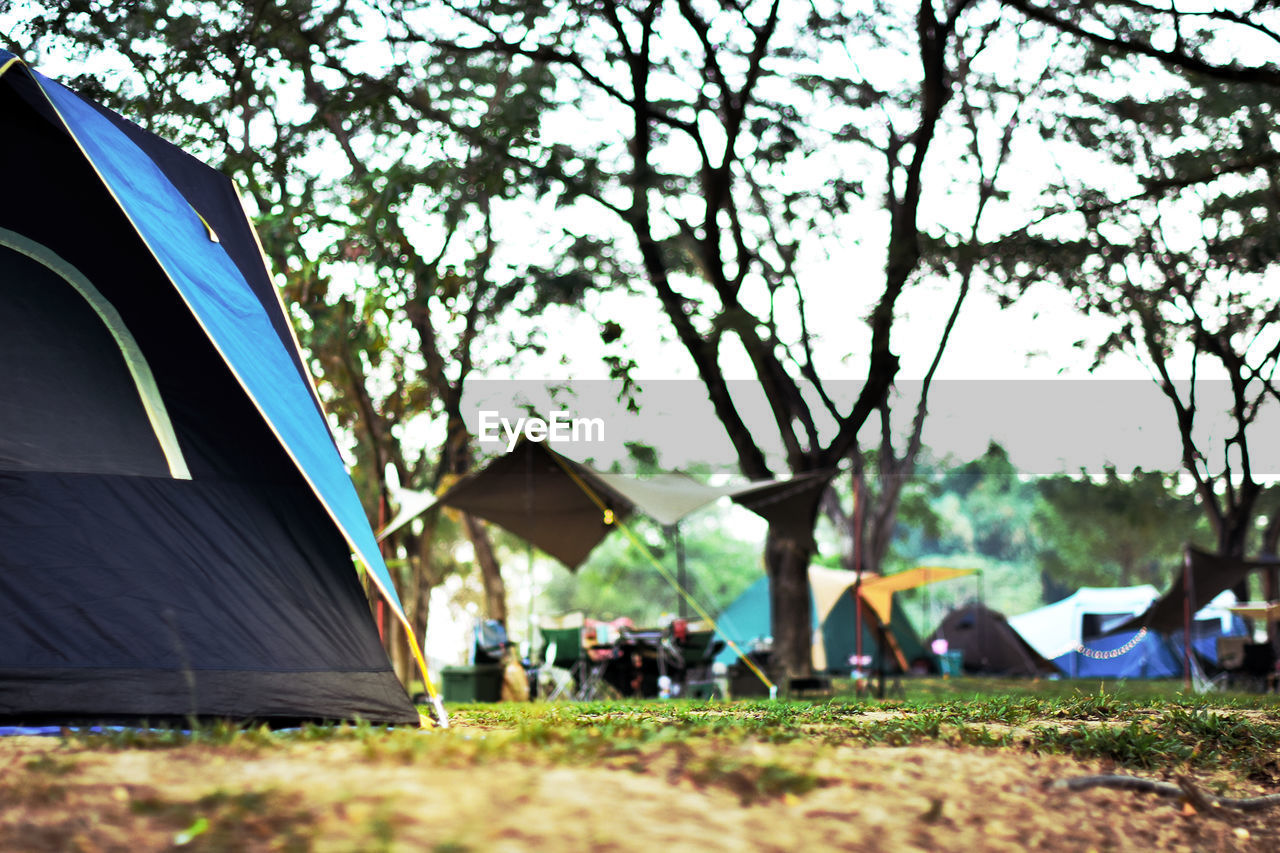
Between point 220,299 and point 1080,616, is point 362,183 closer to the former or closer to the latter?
point 220,299

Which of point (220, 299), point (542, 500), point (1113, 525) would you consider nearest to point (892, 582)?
point (542, 500)

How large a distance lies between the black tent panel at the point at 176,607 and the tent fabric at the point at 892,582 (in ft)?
37.6

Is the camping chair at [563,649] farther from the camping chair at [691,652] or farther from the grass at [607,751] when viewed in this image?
the grass at [607,751]

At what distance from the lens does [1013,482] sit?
46.7 meters

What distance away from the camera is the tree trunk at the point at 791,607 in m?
11.9

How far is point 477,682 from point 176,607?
633 cm

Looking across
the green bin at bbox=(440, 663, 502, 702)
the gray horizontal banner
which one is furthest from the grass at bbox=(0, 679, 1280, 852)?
the gray horizontal banner

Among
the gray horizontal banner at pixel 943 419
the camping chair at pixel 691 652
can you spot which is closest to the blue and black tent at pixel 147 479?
the gray horizontal banner at pixel 943 419

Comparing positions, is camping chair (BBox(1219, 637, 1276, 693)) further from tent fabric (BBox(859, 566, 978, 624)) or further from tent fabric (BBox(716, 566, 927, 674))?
tent fabric (BBox(716, 566, 927, 674))

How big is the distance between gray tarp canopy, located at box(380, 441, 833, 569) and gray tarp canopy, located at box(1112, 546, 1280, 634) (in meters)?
4.88

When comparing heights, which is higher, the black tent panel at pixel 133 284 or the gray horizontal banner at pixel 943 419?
the gray horizontal banner at pixel 943 419

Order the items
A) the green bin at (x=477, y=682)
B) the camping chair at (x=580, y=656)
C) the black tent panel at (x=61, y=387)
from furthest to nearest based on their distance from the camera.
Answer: the camping chair at (x=580, y=656)
the green bin at (x=477, y=682)
the black tent panel at (x=61, y=387)

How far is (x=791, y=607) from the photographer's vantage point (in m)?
12.2

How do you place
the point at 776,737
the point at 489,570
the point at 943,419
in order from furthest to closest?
the point at 943,419 → the point at 489,570 → the point at 776,737
